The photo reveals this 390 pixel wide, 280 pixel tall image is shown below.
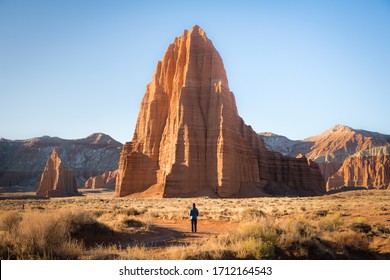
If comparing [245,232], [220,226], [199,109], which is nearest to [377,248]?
[245,232]

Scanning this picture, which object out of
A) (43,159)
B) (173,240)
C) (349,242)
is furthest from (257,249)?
(43,159)

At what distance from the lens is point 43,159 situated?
604 ft

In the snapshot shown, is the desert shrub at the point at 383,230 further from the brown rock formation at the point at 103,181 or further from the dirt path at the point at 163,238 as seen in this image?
the brown rock formation at the point at 103,181

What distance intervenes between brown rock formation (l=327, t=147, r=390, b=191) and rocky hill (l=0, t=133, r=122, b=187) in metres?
103

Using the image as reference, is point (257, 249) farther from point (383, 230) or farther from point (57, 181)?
point (57, 181)

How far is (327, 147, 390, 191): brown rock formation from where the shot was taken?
14075 centimetres

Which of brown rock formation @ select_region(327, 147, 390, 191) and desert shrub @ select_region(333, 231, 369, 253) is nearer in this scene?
desert shrub @ select_region(333, 231, 369, 253)

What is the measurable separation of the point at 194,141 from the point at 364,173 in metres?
101

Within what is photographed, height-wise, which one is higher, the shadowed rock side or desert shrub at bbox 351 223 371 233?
the shadowed rock side

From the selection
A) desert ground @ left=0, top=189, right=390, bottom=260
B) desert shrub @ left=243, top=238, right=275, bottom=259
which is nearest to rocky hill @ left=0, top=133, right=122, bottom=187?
desert ground @ left=0, top=189, right=390, bottom=260

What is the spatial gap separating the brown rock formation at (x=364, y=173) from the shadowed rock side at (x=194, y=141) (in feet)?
208

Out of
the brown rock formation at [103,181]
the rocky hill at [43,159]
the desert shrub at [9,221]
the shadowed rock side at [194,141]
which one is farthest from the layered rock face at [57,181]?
the desert shrub at [9,221]

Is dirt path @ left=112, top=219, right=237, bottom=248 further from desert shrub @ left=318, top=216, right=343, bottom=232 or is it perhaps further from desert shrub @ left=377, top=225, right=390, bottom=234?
desert shrub @ left=377, top=225, right=390, bottom=234

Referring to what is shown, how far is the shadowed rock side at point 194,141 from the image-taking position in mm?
67875
